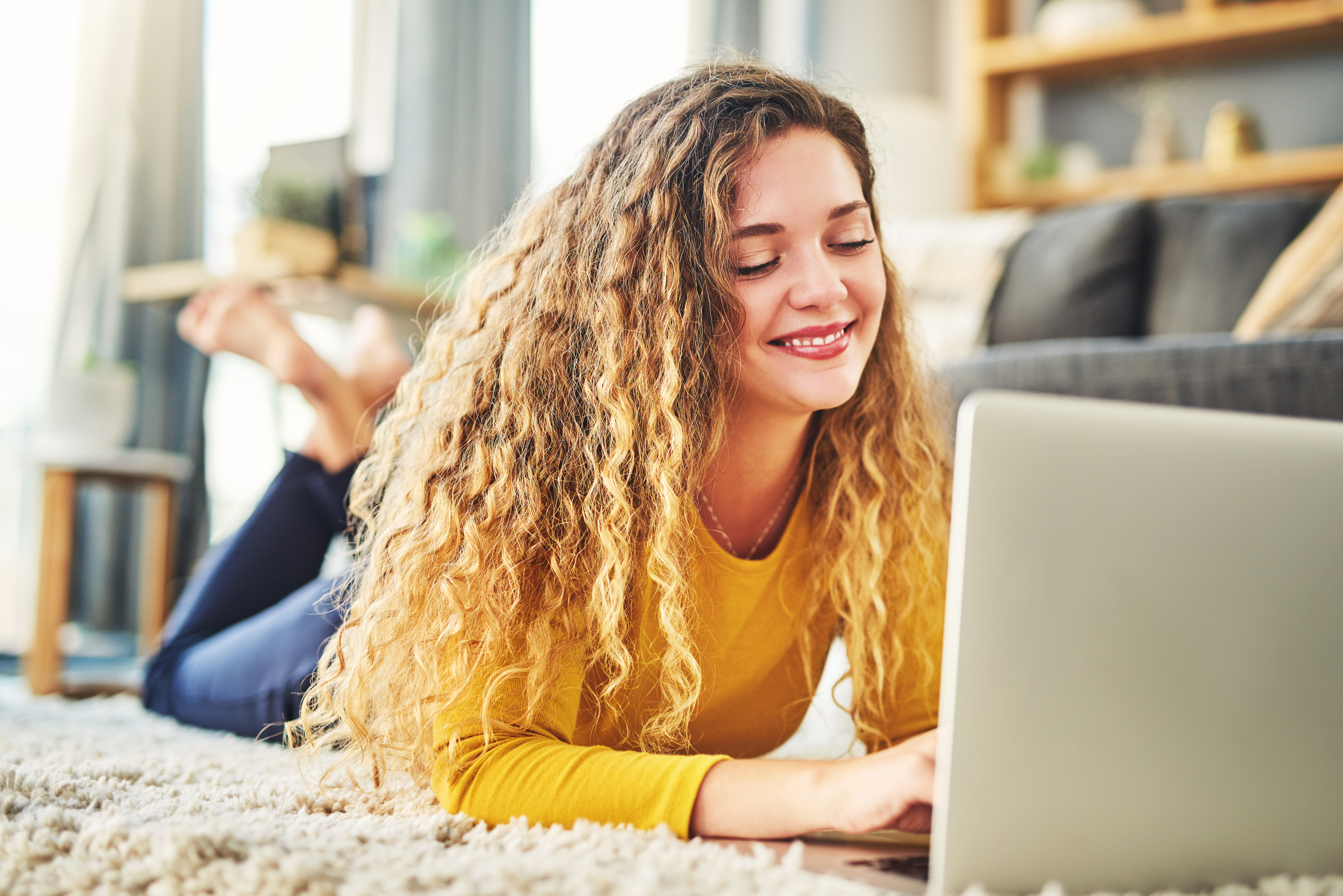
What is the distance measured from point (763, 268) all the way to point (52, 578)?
162 cm

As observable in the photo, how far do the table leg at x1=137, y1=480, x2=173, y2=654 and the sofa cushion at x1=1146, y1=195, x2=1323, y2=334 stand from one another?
82.1 inches

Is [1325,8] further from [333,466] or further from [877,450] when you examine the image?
[333,466]

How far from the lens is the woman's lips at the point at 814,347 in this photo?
0.86m

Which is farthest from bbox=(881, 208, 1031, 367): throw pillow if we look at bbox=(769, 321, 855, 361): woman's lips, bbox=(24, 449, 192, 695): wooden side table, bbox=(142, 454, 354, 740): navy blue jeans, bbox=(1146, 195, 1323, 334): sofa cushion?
bbox=(24, 449, 192, 695): wooden side table

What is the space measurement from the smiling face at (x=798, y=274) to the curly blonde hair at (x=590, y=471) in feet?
0.06

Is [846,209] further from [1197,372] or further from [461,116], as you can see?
[461,116]

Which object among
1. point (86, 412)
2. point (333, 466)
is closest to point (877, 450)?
point (333, 466)

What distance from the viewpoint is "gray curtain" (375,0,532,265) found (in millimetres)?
2830

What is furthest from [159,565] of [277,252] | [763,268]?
[763,268]

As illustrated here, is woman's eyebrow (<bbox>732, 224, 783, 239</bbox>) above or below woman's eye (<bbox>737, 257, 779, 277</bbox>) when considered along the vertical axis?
above

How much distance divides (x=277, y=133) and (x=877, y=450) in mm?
2135

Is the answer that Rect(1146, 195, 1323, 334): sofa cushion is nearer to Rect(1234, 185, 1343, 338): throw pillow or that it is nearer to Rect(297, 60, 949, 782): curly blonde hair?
Rect(1234, 185, 1343, 338): throw pillow

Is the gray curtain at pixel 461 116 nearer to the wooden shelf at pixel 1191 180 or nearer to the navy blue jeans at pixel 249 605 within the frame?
the navy blue jeans at pixel 249 605

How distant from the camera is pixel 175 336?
8.00 feet
